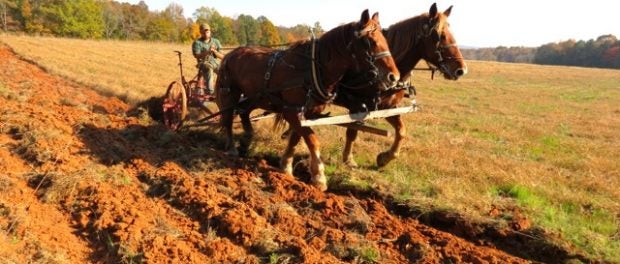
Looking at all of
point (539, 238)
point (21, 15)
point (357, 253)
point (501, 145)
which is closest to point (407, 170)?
point (539, 238)

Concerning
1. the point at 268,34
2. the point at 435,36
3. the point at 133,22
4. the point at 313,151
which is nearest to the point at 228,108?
the point at 313,151

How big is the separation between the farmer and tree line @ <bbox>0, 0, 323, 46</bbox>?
149 ft

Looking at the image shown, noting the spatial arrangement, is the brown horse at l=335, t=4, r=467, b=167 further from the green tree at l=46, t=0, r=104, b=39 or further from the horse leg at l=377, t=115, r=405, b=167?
the green tree at l=46, t=0, r=104, b=39

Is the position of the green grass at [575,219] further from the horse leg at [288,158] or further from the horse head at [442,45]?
the horse leg at [288,158]

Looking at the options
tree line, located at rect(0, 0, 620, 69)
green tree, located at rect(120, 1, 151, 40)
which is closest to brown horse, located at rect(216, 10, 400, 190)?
tree line, located at rect(0, 0, 620, 69)

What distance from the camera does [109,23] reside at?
7731cm

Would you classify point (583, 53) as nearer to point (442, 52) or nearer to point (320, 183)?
point (442, 52)

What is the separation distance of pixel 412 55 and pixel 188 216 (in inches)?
147

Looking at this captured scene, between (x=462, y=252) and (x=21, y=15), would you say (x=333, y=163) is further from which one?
(x=21, y=15)

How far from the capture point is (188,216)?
16.3ft

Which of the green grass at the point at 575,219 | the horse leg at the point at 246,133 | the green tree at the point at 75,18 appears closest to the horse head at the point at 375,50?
the green grass at the point at 575,219

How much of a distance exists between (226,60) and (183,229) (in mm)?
3854

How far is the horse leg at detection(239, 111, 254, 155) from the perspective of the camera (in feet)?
26.0

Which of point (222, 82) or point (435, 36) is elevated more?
point (435, 36)
